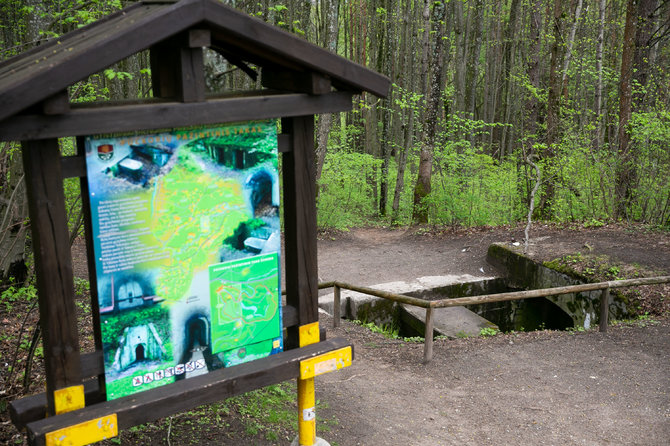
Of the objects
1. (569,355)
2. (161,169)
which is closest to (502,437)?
(569,355)

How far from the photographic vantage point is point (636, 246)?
37.1ft

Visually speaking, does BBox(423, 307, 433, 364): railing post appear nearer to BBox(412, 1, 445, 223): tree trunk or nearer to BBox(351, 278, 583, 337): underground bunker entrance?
BBox(351, 278, 583, 337): underground bunker entrance

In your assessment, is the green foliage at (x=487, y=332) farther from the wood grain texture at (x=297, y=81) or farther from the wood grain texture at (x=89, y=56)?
the wood grain texture at (x=89, y=56)

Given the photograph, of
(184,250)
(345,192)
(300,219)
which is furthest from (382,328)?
(345,192)

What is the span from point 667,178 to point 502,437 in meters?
10.2

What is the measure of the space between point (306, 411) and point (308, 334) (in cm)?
68

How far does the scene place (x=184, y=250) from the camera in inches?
144

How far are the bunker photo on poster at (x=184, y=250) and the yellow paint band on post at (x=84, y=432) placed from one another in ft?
0.66

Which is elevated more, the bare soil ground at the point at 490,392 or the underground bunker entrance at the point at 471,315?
the bare soil ground at the point at 490,392

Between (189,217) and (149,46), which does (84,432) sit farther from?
(149,46)

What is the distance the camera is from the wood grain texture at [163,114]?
2.93m

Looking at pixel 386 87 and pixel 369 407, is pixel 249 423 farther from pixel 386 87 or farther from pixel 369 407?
pixel 386 87

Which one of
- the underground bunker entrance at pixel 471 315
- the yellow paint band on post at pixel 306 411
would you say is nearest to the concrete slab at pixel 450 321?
the underground bunker entrance at pixel 471 315

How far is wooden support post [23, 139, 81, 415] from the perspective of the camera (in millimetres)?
3057
